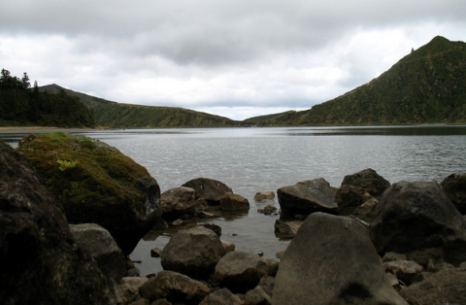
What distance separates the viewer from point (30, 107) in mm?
170250

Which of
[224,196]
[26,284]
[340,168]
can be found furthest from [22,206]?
[340,168]

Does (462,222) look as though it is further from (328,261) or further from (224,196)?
(224,196)

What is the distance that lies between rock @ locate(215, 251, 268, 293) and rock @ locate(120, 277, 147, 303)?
5.84 ft

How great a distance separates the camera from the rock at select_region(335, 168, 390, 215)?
21087mm

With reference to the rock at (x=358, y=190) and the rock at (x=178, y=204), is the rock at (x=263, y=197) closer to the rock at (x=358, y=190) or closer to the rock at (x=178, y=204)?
the rock at (x=358, y=190)

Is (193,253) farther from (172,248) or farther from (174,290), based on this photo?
(174,290)

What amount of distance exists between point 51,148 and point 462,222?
473 inches

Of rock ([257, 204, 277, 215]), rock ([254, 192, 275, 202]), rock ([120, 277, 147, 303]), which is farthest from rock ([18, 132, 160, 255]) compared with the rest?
rock ([254, 192, 275, 202])

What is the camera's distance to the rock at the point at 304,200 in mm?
17625

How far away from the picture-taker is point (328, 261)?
7.39 meters

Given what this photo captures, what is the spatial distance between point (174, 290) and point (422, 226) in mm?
7508

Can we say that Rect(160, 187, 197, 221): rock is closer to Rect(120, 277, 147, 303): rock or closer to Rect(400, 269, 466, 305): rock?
Rect(120, 277, 147, 303): rock

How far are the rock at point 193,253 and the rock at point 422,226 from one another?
518cm

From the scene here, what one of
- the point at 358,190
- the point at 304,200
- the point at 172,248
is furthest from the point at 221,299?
the point at 358,190
